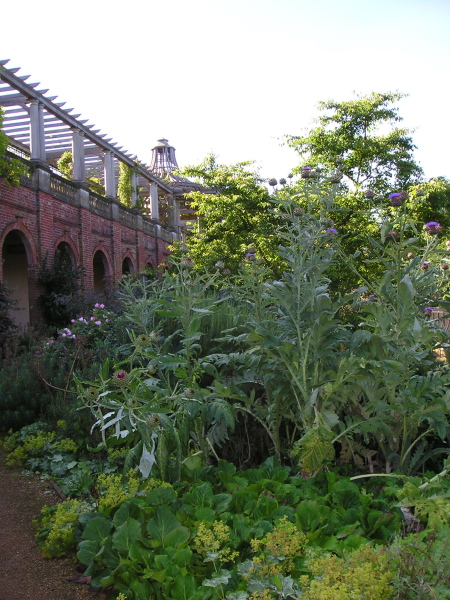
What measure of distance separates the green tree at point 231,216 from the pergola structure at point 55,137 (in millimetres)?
4015

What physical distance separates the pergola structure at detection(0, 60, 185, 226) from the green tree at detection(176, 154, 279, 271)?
13.2ft

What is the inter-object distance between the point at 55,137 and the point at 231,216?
698cm

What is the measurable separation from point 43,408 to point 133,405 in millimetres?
3377

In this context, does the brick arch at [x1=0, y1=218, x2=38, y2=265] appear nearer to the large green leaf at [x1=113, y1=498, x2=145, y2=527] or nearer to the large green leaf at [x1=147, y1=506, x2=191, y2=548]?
the large green leaf at [x1=113, y1=498, x2=145, y2=527]

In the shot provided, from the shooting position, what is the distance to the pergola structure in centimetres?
1458

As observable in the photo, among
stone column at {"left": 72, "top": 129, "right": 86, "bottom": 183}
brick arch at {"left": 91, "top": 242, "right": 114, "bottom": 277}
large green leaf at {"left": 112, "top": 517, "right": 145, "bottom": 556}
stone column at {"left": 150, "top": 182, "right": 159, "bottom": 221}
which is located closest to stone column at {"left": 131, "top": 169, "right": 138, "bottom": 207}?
stone column at {"left": 150, "top": 182, "right": 159, "bottom": 221}

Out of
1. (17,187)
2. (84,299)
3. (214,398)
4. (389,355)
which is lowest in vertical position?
(214,398)

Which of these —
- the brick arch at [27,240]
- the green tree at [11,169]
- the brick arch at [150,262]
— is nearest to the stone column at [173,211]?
the brick arch at [150,262]

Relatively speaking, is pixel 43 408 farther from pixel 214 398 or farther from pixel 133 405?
pixel 133 405

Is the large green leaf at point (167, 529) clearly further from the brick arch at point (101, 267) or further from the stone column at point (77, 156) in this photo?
the stone column at point (77, 156)

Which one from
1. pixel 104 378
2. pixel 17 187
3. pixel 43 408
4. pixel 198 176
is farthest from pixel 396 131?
pixel 104 378

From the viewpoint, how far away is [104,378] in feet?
9.60

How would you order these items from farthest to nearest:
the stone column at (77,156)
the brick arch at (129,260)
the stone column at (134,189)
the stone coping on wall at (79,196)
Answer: the stone column at (134,189) < the brick arch at (129,260) < the stone column at (77,156) < the stone coping on wall at (79,196)

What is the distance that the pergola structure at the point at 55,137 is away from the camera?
14578mm
